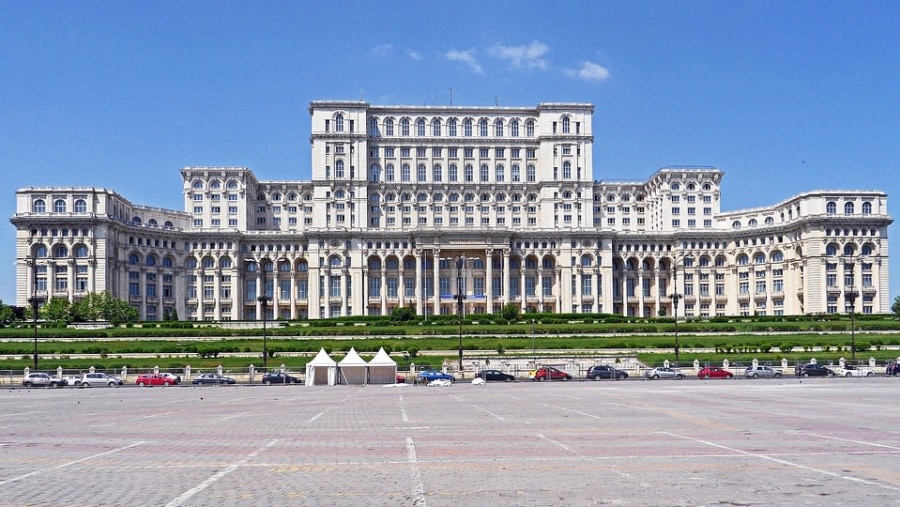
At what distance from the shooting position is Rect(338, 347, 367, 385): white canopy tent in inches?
2327

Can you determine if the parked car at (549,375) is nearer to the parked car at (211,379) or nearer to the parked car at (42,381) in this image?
the parked car at (211,379)

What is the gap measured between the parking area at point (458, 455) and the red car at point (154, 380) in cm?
2868

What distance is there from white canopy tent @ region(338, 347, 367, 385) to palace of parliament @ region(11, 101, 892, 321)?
7371 centimetres

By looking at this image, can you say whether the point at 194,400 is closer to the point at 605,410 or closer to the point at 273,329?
the point at 605,410

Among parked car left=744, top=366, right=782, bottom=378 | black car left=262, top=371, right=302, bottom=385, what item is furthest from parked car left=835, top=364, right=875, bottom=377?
black car left=262, top=371, right=302, bottom=385

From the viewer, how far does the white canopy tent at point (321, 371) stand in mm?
59438

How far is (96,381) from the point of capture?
60469mm

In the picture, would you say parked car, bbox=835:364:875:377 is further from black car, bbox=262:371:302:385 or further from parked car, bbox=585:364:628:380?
black car, bbox=262:371:302:385

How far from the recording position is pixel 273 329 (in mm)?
100000

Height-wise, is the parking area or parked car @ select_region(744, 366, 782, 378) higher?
the parking area

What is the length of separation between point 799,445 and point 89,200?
120 meters

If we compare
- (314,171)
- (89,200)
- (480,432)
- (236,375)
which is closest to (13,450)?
(480,432)

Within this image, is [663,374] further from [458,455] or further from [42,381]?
[458,455]

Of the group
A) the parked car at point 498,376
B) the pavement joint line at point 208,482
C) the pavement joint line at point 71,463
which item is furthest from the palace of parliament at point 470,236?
the pavement joint line at point 208,482
